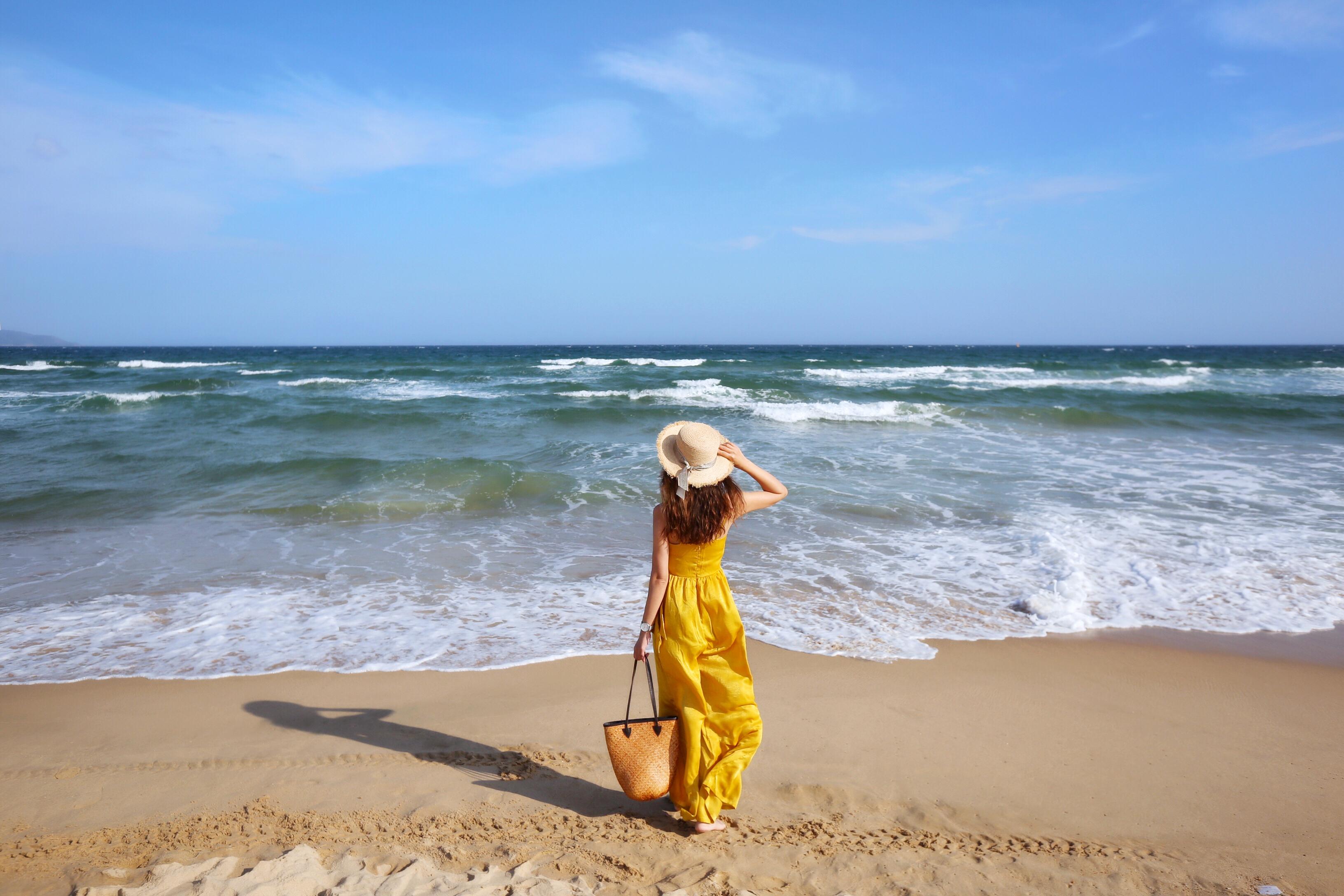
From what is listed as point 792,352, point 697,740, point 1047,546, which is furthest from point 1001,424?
point 792,352

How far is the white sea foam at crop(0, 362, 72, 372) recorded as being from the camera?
38188 mm

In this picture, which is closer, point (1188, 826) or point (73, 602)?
point (1188, 826)

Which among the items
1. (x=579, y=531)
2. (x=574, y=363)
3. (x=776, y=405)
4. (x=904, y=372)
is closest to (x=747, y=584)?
(x=579, y=531)

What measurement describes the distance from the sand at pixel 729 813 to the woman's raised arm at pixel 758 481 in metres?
1.33

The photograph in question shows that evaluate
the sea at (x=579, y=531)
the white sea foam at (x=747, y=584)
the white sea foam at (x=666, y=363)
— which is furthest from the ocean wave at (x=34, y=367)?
the white sea foam at (x=747, y=584)

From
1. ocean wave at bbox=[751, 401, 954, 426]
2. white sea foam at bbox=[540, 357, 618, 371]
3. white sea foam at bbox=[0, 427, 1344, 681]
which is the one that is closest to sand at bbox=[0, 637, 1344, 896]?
white sea foam at bbox=[0, 427, 1344, 681]

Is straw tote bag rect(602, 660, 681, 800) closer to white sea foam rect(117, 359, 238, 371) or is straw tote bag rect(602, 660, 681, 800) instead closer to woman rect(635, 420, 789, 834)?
woman rect(635, 420, 789, 834)

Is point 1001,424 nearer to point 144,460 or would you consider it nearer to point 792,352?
point 144,460

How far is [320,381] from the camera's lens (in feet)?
99.9

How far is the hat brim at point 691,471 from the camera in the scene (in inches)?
120

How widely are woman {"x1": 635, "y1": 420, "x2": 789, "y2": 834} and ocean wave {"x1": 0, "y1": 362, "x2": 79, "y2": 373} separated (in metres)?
45.7

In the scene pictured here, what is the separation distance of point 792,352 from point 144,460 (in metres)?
60.0

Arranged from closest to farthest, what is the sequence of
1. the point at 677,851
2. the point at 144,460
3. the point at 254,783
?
the point at 677,851 → the point at 254,783 → the point at 144,460

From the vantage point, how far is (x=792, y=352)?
6844 cm
